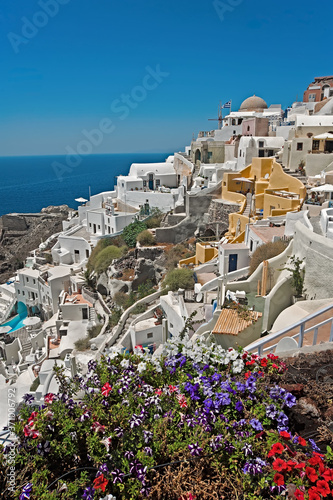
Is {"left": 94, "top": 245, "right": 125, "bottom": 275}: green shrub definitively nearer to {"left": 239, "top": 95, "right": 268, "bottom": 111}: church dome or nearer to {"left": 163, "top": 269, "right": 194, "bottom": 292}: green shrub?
{"left": 163, "top": 269, "right": 194, "bottom": 292}: green shrub

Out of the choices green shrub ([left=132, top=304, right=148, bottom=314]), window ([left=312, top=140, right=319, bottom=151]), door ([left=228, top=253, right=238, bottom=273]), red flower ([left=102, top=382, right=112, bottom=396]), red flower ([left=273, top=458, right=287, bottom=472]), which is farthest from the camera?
window ([left=312, top=140, right=319, bottom=151])

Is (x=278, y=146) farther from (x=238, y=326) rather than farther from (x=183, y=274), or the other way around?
(x=238, y=326)

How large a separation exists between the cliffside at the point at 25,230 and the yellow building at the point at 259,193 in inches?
1259

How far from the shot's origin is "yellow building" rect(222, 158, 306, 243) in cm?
2133

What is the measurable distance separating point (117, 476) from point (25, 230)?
5790 centimetres

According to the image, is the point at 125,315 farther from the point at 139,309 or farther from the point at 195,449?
the point at 195,449

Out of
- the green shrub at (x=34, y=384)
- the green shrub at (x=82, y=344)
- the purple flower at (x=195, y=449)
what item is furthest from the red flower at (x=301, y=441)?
the green shrub at (x=34, y=384)

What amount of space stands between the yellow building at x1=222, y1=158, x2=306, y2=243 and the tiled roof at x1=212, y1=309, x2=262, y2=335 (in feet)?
34.6

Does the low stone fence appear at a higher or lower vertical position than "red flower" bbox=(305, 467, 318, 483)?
lower

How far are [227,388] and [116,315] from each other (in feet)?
50.8


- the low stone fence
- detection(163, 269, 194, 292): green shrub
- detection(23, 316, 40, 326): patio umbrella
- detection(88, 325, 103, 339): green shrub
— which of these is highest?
detection(163, 269, 194, 292): green shrub

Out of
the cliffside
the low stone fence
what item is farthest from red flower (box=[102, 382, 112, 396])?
the cliffside

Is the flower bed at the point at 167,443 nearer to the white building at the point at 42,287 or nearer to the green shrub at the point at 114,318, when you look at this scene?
the green shrub at the point at 114,318

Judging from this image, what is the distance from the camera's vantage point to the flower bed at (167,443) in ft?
11.6
